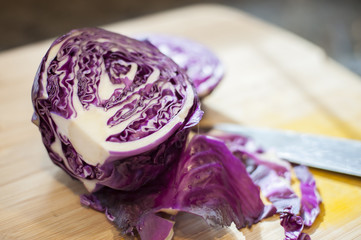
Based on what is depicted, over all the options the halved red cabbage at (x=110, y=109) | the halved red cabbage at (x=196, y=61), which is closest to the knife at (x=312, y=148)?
the halved red cabbage at (x=196, y=61)

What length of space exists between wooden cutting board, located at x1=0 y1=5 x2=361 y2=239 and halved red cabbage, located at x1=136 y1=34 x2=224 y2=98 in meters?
0.14

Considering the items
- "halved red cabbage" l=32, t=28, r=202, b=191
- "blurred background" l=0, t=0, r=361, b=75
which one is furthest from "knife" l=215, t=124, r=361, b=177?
"blurred background" l=0, t=0, r=361, b=75

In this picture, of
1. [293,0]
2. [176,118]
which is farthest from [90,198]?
[293,0]

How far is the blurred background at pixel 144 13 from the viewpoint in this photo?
10.9ft

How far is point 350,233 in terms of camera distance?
3.89 ft

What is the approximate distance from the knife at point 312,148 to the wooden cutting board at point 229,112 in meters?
0.03

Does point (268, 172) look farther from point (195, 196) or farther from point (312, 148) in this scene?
point (195, 196)

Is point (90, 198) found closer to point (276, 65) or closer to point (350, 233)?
point (350, 233)

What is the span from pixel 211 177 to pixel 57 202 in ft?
1.40

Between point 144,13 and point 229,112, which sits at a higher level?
point 229,112

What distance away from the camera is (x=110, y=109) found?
1.19 m

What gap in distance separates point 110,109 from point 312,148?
64 cm

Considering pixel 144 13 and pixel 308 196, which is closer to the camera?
pixel 308 196

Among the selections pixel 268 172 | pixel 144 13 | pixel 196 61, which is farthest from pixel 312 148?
pixel 144 13
